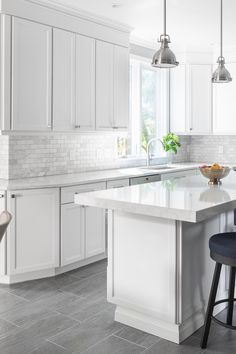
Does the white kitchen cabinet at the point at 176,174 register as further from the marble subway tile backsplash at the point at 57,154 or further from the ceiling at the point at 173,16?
the ceiling at the point at 173,16

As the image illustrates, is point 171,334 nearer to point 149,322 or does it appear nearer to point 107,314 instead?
point 149,322

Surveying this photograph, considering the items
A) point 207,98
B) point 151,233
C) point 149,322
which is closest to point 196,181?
point 151,233

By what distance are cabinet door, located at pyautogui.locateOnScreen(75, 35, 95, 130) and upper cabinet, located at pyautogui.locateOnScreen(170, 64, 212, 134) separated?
2306mm

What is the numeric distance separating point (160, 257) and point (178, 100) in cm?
434

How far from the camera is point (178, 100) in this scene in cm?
679

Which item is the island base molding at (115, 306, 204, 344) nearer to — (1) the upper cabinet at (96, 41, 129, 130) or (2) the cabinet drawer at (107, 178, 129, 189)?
(2) the cabinet drawer at (107, 178, 129, 189)

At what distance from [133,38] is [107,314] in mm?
3980

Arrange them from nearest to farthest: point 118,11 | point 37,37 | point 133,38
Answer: point 37,37 < point 118,11 < point 133,38

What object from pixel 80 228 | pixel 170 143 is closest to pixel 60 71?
pixel 80 228

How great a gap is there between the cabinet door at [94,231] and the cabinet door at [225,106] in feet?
9.94

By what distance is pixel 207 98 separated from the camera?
6.80 meters

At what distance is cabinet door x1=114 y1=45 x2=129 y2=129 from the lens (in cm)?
519

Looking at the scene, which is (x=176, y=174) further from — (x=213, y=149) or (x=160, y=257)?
(x=160, y=257)

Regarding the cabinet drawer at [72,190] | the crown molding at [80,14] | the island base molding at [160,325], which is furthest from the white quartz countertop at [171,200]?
the crown molding at [80,14]
